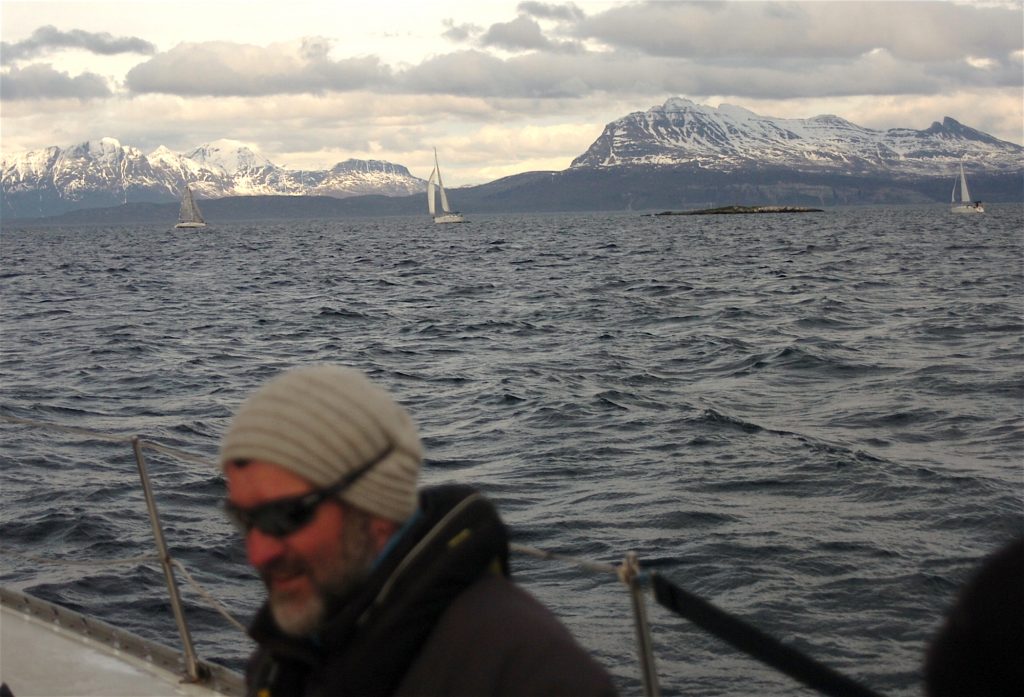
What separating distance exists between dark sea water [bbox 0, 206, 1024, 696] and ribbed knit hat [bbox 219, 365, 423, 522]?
3440 millimetres

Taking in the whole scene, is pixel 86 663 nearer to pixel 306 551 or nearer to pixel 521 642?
pixel 306 551

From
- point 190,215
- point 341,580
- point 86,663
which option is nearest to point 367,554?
point 341,580

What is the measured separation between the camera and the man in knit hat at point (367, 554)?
1811mm

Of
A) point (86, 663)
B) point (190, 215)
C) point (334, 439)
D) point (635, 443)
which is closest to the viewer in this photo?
point (334, 439)

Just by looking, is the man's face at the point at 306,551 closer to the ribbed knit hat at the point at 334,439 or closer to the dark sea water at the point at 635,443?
the ribbed knit hat at the point at 334,439

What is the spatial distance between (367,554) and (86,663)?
2744 mm

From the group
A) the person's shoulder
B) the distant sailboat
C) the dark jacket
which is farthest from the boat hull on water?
the distant sailboat

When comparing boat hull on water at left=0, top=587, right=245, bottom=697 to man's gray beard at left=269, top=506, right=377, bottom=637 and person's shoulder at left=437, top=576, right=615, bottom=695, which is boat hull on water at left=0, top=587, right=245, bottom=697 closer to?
man's gray beard at left=269, top=506, right=377, bottom=637

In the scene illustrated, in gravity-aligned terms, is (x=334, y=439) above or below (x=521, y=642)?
above

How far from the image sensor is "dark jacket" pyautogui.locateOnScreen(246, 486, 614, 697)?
175 centimetres

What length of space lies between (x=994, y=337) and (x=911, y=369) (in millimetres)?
4489

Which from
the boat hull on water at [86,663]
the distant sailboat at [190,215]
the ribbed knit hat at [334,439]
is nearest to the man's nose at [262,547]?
the ribbed knit hat at [334,439]

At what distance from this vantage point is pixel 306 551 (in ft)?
6.40

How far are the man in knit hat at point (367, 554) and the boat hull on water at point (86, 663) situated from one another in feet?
7.34
